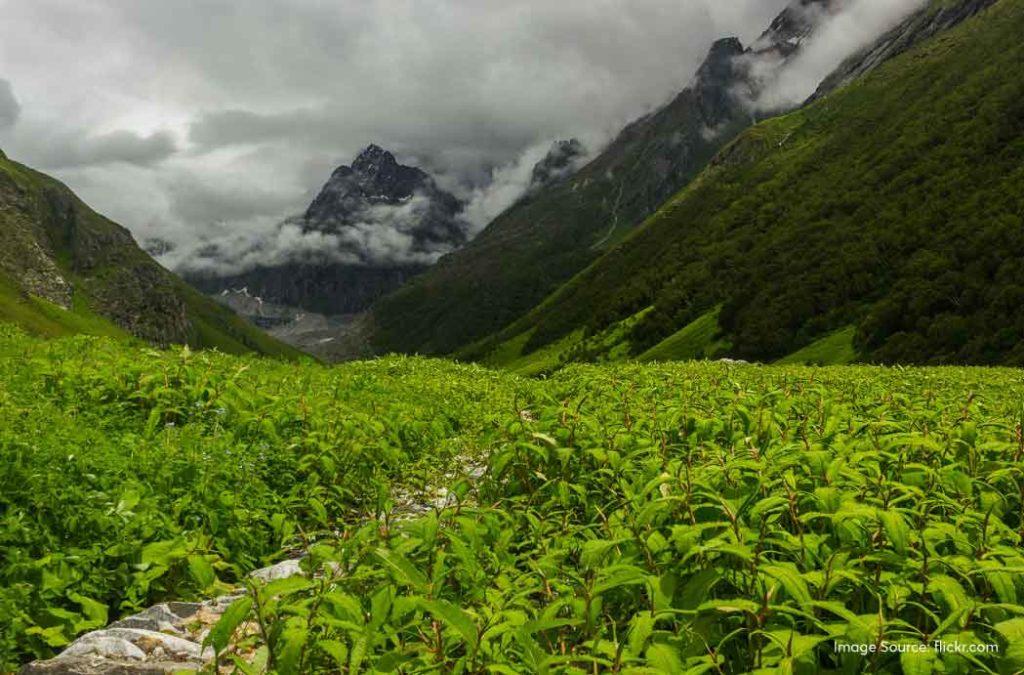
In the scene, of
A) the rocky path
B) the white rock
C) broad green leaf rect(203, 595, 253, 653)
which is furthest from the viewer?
the white rock

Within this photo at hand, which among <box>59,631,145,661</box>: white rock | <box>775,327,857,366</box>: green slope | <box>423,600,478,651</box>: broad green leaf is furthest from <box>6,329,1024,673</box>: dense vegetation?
<box>775,327,857,366</box>: green slope

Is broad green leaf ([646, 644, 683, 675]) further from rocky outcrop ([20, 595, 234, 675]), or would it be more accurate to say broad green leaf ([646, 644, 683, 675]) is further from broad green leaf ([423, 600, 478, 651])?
rocky outcrop ([20, 595, 234, 675])

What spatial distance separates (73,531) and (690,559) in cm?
672

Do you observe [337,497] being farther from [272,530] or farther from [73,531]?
[73,531]

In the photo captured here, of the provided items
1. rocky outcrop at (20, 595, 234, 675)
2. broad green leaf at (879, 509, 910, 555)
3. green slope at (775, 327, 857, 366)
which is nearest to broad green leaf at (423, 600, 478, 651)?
rocky outcrop at (20, 595, 234, 675)

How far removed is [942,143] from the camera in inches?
6757

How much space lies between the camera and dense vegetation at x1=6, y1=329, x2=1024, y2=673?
3936 millimetres

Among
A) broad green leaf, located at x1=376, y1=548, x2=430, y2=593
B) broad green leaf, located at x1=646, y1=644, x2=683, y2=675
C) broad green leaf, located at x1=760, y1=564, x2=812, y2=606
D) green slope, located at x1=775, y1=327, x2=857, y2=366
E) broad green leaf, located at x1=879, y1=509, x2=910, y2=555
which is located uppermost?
broad green leaf, located at x1=376, y1=548, x2=430, y2=593

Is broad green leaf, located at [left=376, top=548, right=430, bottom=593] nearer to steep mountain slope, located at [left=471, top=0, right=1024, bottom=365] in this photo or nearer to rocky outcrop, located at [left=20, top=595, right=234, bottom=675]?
rocky outcrop, located at [left=20, top=595, right=234, bottom=675]

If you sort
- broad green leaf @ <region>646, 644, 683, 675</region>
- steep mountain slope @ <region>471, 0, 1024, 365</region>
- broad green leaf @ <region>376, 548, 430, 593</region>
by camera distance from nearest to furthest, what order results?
broad green leaf @ <region>646, 644, 683, 675</region>, broad green leaf @ <region>376, 548, 430, 593</region>, steep mountain slope @ <region>471, 0, 1024, 365</region>

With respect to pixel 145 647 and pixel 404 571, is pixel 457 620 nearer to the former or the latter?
pixel 404 571

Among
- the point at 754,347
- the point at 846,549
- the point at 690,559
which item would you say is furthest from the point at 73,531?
the point at 754,347

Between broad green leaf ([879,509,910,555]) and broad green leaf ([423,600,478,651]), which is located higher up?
broad green leaf ([423,600,478,651])

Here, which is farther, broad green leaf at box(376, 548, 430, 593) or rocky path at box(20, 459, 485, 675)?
rocky path at box(20, 459, 485, 675)
